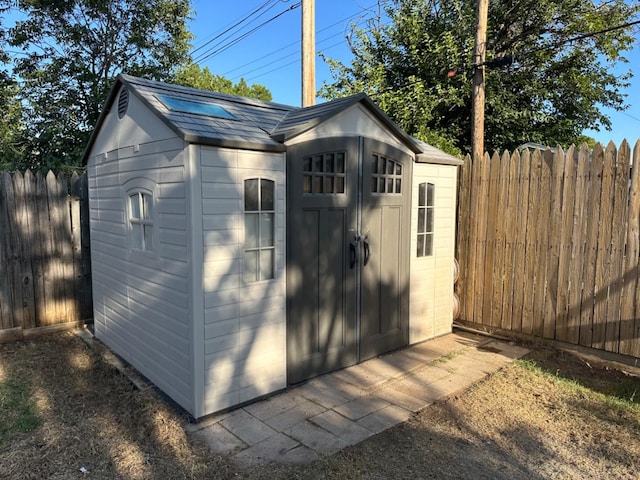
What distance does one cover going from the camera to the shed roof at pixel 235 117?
3.04m

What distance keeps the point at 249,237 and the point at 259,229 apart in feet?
0.37

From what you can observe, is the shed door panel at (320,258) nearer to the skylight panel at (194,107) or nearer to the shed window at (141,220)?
the skylight panel at (194,107)

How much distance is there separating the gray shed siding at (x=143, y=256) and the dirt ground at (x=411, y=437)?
36 cm

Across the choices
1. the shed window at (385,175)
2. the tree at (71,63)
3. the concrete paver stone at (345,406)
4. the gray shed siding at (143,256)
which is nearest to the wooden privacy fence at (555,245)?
the concrete paver stone at (345,406)

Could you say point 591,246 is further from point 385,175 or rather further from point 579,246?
point 385,175

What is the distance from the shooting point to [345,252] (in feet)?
13.1

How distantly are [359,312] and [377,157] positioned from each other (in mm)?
1547

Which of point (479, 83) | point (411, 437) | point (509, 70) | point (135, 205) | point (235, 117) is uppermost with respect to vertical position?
point (509, 70)

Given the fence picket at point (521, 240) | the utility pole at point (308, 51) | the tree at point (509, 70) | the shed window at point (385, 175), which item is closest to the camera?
the shed window at point (385, 175)

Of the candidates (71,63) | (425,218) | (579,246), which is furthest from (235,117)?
(71,63)

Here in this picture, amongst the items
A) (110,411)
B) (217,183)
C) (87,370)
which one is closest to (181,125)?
(217,183)

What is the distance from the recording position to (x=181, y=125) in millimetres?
2967

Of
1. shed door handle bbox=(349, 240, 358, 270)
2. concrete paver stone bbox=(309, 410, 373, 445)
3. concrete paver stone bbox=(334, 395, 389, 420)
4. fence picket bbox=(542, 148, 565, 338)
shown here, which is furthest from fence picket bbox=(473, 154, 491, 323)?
concrete paver stone bbox=(309, 410, 373, 445)

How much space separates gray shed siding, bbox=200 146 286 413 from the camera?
3.05 m
